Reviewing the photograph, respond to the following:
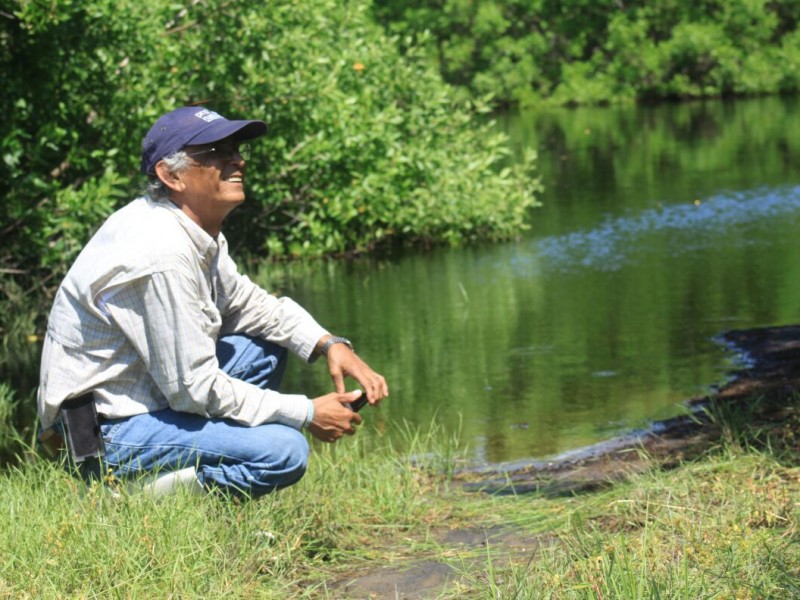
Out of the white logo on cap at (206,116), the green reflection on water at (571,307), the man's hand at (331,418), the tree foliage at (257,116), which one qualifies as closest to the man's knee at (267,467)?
the man's hand at (331,418)

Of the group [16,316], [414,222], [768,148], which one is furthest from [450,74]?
[16,316]

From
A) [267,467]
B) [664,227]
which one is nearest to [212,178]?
[267,467]

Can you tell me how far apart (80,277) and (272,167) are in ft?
28.2

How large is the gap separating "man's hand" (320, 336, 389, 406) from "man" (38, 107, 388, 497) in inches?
5.5

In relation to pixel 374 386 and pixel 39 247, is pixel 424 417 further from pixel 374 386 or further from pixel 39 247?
pixel 39 247

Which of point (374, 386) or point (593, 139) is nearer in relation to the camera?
point (374, 386)

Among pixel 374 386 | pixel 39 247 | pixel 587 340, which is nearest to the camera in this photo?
pixel 374 386

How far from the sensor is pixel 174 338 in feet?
13.3

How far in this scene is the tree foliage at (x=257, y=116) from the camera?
998 cm

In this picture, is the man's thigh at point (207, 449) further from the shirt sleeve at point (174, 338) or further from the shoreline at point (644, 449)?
the shoreline at point (644, 449)

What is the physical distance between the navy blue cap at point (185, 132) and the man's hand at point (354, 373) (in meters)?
0.85

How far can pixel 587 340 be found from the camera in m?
9.38

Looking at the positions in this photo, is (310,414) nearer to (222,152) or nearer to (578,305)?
(222,152)

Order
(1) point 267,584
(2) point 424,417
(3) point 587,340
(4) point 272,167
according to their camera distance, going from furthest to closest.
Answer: (4) point 272,167 → (3) point 587,340 → (2) point 424,417 → (1) point 267,584
